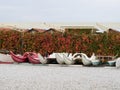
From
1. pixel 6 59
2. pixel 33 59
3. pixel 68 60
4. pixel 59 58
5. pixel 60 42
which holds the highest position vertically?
pixel 60 42

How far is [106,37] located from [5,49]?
8.65 m

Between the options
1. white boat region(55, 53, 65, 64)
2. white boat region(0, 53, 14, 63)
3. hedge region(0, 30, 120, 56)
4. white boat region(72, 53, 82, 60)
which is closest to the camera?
white boat region(55, 53, 65, 64)

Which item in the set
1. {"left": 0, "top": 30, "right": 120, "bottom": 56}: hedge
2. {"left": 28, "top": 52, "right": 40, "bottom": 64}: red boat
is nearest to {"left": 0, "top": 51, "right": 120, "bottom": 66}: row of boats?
{"left": 28, "top": 52, "right": 40, "bottom": 64}: red boat

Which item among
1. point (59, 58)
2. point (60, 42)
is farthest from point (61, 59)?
point (60, 42)

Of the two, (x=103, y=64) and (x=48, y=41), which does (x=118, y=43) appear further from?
(x=48, y=41)

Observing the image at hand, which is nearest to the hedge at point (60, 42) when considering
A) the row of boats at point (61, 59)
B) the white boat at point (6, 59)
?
the row of boats at point (61, 59)

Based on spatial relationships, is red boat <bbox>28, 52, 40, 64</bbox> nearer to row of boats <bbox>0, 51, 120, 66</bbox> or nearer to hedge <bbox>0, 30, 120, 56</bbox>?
row of boats <bbox>0, 51, 120, 66</bbox>

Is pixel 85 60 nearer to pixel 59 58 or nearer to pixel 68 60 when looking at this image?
pixel 68 60

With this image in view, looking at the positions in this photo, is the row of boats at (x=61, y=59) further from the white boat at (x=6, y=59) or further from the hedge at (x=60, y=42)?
the hedge at (x=60, y=42)

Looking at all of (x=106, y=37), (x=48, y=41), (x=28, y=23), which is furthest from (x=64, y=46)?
(x=28, y=23)

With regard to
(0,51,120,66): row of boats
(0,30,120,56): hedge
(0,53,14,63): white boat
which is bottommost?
(0,53,14,63): white boat

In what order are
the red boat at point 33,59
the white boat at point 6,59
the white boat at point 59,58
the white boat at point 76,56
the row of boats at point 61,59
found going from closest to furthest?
1. the row of boats at point 61,59
2. the white boat at point 59,58
3. the white boat at point 76,56
4. the red boat at point 33,59
5. the white boat at point 6,59

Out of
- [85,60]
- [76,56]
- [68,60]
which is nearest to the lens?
[85,60]

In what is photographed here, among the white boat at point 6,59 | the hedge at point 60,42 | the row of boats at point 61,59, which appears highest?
the hedge at point 60,42
